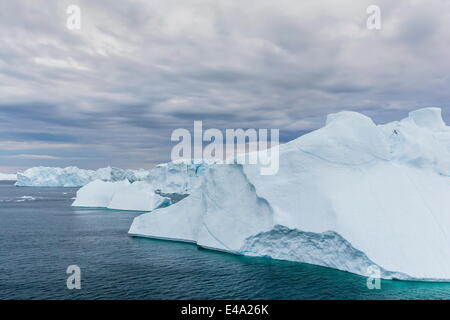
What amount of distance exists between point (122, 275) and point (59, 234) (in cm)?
1726

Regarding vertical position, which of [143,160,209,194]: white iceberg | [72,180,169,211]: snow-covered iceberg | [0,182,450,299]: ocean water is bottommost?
[0,182,450,299]: ocean water

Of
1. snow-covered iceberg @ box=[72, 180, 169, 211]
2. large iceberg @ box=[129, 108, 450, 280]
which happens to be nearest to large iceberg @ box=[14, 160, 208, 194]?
snow-covered iceberg @ box=[72, 180, 169, 211]

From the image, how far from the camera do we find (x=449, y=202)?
23.2 m

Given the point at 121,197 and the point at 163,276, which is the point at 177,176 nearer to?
the point at 121,197

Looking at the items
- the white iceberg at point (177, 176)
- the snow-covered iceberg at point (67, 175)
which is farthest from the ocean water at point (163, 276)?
the snow-covered iceberg at point (67, 175)

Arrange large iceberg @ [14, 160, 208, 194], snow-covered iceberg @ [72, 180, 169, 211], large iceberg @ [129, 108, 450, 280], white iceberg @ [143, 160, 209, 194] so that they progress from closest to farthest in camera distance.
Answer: large iceberg @ [129, 108, 450, 280], snow-covered iceberg @ [72, 180, 169, 211], white iceberg @ [143, 160, 209, 194], large iceberg @ [14, 160, 208, 194]

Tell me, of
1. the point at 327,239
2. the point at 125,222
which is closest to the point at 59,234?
the point at 125,222

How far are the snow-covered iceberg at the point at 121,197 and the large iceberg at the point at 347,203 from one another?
29.6 metres

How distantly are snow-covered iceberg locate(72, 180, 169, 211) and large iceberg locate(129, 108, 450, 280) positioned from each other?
29.6m

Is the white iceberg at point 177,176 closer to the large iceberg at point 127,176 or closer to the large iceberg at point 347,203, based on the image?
the large iceberg at point 127,176

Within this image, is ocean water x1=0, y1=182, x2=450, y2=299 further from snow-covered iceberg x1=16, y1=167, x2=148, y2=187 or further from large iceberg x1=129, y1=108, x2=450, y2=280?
snow-covered iceberg x1=16, y1=167, x2=148, y2=187

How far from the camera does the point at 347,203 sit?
22.6 metres

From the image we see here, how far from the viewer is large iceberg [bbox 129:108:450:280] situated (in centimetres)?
2041
